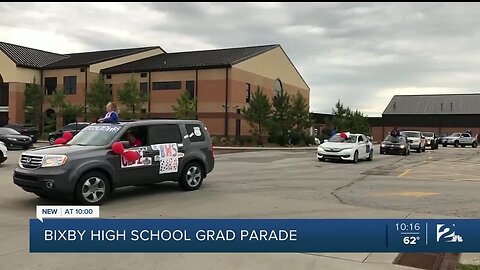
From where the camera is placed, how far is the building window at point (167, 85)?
4532cm

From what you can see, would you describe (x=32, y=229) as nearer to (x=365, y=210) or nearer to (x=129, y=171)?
(x=129, y=171)

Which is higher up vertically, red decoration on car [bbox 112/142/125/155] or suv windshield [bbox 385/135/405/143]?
red decoration on car [bbox 112/142/125/155]

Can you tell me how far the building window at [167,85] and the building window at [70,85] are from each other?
907cm

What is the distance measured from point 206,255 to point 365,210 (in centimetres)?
415

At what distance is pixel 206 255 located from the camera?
18.3 ft

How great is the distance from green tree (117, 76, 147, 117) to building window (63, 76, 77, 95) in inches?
351

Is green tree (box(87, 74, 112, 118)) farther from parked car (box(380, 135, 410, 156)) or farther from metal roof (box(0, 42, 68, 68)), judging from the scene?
parked car (box(380, 135, 410, 156))

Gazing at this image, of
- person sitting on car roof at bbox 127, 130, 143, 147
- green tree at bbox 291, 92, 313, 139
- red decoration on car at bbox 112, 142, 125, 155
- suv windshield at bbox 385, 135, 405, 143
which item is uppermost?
green tree at bbox 291, 92, 313, 139

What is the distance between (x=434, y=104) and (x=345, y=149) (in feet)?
216

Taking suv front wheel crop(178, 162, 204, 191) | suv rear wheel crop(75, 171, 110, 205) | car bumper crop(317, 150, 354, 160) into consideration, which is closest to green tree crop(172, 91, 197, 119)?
car bumper crop(317, 150, 354, 160)

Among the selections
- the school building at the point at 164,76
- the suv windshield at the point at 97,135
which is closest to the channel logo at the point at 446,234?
the suv windshield at the point at 97,135

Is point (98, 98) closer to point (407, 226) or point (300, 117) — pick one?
point (300, 117)

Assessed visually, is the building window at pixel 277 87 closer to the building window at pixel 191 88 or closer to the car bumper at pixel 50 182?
the building window at pixel 191 88

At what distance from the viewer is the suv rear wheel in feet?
28.1
